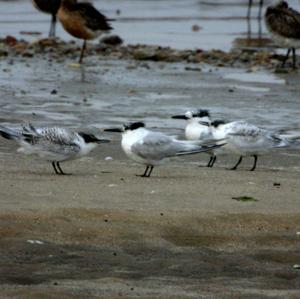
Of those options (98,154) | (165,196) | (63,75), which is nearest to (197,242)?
(165,196)

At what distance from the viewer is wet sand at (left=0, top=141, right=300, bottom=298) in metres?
7.21

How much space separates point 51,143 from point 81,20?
38.2 feet

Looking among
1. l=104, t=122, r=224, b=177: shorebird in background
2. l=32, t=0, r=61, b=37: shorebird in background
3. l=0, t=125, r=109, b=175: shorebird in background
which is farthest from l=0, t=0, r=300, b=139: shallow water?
l=0, t=125, r=109, b=175: shorebird in background

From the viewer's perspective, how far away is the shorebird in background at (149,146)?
10.8 metres

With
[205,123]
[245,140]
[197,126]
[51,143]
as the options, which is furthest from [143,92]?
[51,143]

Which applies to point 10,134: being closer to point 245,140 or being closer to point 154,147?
point 154,147

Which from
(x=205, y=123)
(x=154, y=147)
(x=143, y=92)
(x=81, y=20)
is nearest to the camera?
(x=154, y=147)

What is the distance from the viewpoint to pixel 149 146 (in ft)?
35.5

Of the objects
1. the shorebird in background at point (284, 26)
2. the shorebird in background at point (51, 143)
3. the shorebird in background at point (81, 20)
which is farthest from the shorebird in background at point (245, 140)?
the shorebird in background at point (81, 20)

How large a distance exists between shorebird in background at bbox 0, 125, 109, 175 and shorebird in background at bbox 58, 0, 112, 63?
11.3 meters

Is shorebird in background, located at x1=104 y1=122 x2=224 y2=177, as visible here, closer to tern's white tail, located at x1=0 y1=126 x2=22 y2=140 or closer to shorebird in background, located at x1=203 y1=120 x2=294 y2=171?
shorebird in background, located at x1=203 y1=120 x2=294 y2=171

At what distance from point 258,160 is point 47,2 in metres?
13.0

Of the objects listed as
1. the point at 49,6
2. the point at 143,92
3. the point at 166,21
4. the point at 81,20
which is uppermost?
the point at 143,92

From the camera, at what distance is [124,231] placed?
27.5ft
